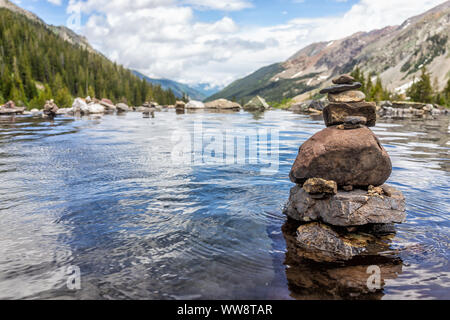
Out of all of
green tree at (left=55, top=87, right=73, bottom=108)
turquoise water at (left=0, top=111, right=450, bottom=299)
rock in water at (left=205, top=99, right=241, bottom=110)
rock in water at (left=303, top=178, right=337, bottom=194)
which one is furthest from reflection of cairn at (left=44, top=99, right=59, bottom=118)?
rock in water at (left=303, top=178, right=337, bottom=194)

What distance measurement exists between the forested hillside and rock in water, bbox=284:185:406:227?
111 meters

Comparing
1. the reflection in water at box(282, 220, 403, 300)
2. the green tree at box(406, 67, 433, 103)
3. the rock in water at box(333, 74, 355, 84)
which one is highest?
the green tree at box(406, 67, 433, 103)

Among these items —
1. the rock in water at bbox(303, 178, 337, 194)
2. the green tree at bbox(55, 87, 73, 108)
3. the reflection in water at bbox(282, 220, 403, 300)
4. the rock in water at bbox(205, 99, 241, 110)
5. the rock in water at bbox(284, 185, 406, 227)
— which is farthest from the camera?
the rock in water at bbox(205, 99, 241, 110)

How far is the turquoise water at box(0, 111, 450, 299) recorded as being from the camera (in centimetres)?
621

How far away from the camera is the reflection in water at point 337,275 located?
5.95 meters

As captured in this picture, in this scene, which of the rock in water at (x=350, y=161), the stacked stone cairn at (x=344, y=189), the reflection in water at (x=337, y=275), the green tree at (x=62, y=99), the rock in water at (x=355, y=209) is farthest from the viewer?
the green tree at (x=62, y=99)

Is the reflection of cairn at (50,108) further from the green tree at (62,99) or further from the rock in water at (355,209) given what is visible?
the rock in water at (355,209)

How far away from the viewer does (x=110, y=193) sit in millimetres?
12523

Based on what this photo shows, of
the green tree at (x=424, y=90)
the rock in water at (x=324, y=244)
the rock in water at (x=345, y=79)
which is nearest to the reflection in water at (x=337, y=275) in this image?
the rock in water at (x=324, y=244)

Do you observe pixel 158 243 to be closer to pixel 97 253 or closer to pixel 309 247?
pixel 97 253

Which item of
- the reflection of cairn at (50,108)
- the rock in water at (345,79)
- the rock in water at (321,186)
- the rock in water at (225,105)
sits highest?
the rock in water at (225,105)

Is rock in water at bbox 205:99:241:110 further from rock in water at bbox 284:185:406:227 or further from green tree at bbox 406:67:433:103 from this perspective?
rock in water at bbox 284:185:406:227
